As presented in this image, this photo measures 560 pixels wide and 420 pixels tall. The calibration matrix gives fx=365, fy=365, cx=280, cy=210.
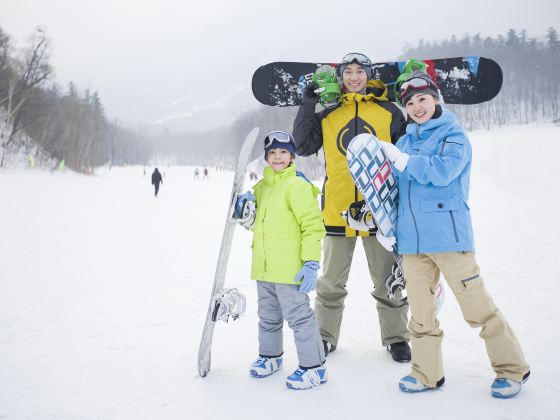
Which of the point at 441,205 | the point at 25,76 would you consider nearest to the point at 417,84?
the point at 441,205

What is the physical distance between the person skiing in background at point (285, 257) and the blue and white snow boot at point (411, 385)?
481mm

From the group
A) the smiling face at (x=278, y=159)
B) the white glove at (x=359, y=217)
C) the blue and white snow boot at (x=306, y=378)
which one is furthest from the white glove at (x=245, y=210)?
the blue and white snow boot at (x=306, y=378)

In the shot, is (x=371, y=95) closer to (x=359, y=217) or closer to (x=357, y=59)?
(x=357, y=59)


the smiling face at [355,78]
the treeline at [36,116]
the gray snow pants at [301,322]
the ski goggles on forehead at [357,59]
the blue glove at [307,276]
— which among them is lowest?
the gray snow pants at [301,322]

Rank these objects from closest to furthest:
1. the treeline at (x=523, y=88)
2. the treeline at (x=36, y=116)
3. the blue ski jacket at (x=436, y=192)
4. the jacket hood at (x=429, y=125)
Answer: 1. the blue ski jacket at (x=436, y=192)
2. the jacket hood at (x=429, y=125)
3. the treeline at (x=36, y=116)
4. the treeline at (x=523, y=88)

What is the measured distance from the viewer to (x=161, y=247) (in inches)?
278

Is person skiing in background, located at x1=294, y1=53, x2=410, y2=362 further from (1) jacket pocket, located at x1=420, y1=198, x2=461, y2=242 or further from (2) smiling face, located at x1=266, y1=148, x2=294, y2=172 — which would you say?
(1) jacket pocket, located at x1=420, y1=198, x2=461, y2=242

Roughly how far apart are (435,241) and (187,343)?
6.94 ft

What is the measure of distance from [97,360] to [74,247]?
15.4 feet

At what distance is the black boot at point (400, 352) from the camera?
2686 mm

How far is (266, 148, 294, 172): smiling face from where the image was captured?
8.33ft

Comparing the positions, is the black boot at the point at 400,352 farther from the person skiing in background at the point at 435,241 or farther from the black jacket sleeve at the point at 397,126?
the black jacket sleeve at the point at 397,126

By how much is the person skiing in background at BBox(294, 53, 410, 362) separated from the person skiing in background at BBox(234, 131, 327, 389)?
366 mm

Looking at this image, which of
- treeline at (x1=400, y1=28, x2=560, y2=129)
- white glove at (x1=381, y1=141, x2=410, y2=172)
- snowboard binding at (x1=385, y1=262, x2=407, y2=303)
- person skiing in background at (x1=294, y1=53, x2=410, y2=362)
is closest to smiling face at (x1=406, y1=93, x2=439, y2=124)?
white glove at (x1=381, y1=141, x2=410, y2=172)
